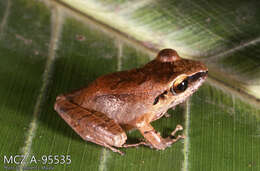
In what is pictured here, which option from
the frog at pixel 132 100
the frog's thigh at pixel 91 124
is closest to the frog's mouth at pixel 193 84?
the frog at pixel 132 100

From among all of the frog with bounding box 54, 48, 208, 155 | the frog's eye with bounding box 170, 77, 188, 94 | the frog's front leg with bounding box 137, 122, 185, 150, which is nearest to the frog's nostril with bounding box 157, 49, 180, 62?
the frog with bounding box 54, 48, 208, 155

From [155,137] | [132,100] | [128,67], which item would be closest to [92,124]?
[132,100]

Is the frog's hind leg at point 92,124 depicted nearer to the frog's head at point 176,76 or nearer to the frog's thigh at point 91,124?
the frog's thigh at point 91,124

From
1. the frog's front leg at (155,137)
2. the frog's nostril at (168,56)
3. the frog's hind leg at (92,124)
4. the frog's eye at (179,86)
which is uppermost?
the frog's nostril at (168,56)

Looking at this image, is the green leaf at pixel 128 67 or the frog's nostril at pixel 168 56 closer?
the green leaf at pixel 128 67

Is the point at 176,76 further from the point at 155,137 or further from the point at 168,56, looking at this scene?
the point at 155,137

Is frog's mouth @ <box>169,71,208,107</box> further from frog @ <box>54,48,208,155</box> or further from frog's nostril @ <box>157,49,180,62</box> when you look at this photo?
frog's nostril @ <box>157,49,180,62</box>

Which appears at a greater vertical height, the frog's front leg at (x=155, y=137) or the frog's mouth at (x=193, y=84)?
the frog's mouth at (x=193, y=84)

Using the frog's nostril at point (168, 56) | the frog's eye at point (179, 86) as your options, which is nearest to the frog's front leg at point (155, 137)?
the frog's eye at point (179, 86)

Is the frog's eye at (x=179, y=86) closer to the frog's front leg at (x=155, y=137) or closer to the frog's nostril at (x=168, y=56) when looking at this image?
the frog's nostril at (x=168, y=56)
